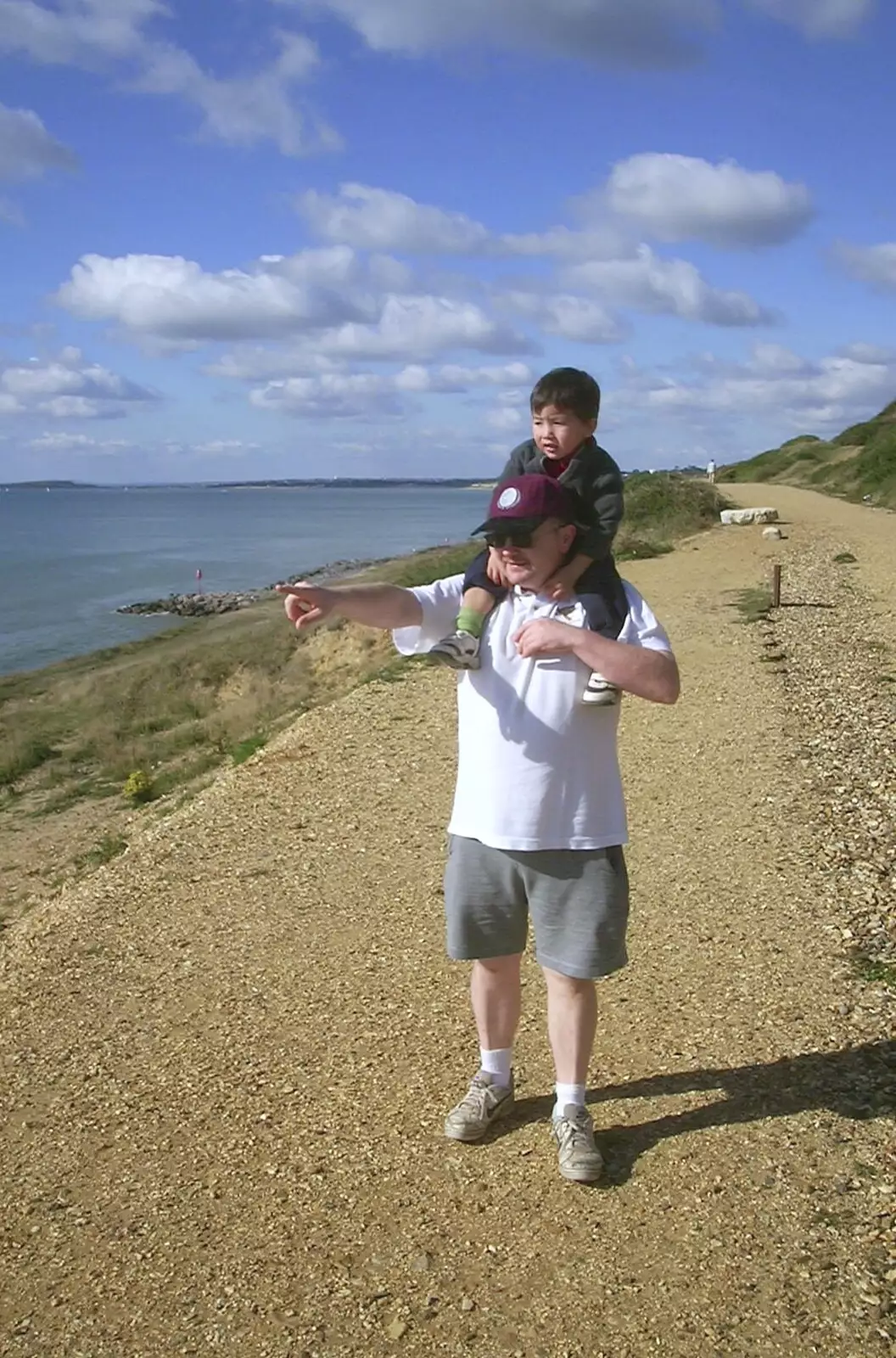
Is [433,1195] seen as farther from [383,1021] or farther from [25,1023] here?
[25,1023]

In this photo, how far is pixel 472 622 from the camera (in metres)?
3.43

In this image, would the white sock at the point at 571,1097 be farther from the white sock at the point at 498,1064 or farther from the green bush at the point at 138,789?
the green bush at the point at 138,789

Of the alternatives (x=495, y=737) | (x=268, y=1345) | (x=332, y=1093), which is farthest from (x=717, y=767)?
(x=268, y=1345)

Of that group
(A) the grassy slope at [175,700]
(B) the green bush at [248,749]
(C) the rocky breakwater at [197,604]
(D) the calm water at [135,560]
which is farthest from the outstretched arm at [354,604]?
(C) the rocky breakwater at [197,604]

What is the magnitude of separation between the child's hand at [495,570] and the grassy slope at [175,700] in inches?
304

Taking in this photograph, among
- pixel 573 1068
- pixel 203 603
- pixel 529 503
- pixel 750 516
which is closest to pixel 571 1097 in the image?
pixel 573 1068

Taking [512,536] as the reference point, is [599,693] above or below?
below

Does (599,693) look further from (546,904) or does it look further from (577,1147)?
(577,1147)

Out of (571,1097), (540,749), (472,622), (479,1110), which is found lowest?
(479,1110)

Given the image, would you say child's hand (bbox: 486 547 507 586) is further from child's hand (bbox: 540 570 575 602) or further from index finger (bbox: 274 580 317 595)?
index finger (bbox: 274 580 317 595)

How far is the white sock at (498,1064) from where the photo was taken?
3961 mm

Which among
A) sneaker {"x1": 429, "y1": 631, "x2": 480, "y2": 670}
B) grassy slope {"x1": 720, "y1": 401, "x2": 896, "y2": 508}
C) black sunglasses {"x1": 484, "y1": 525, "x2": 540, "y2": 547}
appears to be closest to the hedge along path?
sneaker {"x1": 429, "y1": 631, "x2": 480, "y2": 670}

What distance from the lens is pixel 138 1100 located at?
4.38m

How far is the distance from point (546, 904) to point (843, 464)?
46.5 meters
